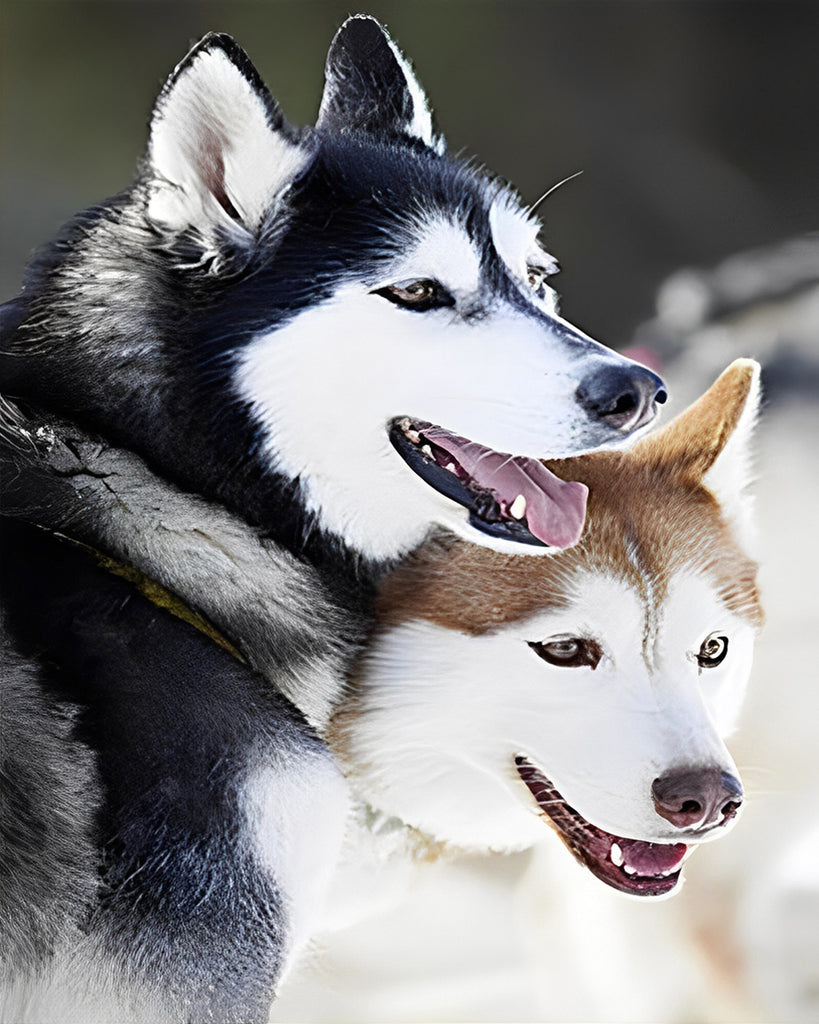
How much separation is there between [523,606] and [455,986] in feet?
1.27

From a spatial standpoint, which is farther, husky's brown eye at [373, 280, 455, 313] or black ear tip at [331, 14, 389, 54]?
black ear tip at [331, 14, 389, 54]

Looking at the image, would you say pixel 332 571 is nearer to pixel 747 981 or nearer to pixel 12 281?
pixel 12 281

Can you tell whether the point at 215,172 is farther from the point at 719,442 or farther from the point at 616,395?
the point at 719,442

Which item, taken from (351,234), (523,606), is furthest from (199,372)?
(523,606)

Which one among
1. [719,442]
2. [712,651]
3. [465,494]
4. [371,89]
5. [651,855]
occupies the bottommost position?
[651,855]

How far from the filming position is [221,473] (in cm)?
92

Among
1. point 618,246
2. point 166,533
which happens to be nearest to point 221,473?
point 166,533

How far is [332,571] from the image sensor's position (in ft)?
3.19

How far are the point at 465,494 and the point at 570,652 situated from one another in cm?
17

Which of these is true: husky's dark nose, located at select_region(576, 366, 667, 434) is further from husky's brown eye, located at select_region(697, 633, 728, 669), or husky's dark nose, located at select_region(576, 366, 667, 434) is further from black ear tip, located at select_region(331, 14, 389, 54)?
black ear tip, located at select_region(331, 14, 389, 54)

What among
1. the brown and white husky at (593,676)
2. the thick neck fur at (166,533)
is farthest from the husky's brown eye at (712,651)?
the thick neck fur at (166,533)

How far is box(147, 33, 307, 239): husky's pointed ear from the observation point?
0.84 m

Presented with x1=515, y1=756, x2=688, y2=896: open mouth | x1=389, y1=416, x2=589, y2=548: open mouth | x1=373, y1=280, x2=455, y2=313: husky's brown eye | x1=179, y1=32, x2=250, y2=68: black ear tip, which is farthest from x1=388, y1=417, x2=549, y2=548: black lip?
x1=179, y1=32, x2=250, y2=68: black ear tip

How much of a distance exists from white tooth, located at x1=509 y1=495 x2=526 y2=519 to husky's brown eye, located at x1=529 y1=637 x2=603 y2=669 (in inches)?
4.8
